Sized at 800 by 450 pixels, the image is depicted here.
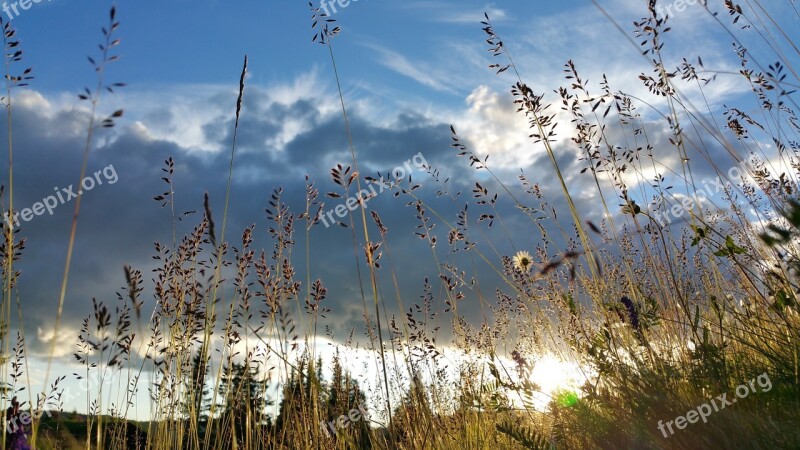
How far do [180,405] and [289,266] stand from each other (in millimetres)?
993

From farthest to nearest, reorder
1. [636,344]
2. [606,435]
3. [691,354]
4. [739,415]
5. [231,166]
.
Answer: [231,166], [636,344], [691,354], [606,435], [739,415]

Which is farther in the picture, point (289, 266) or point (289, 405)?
point (289, 405)

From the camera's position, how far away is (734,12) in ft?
10.3

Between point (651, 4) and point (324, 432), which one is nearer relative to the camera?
point (651, 4)

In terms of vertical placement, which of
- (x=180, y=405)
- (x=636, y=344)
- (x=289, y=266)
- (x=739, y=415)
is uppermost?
(x=289, y=266)

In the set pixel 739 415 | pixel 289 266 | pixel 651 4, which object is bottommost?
pixel 739 415

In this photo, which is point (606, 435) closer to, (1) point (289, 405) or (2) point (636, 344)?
(2) point (636, 344)

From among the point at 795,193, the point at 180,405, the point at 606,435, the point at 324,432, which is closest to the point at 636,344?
the point at 606,435

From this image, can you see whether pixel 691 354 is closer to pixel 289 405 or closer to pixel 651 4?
pixel 651 4

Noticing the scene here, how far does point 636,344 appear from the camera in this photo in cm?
234

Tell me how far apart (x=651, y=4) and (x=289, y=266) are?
7.38 feet

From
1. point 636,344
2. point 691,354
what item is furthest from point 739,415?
point 636,344

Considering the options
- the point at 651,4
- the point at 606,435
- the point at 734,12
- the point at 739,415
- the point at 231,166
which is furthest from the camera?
the point at 734,12

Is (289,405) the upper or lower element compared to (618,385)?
upper
